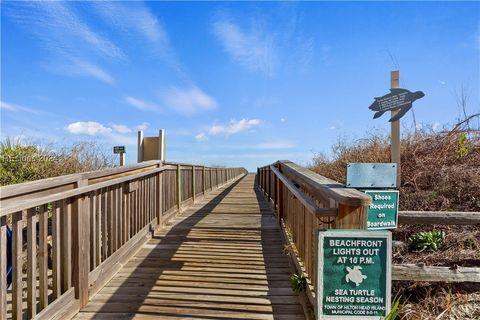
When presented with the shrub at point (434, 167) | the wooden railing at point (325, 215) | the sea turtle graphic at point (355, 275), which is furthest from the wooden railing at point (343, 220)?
the shrub at point (434, 167)

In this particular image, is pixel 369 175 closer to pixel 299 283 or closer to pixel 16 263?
pixel 299 283

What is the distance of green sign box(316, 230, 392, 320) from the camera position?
83.9 inches

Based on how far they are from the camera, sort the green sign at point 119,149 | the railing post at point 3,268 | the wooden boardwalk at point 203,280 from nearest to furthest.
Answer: the railing post at point 3,268 → the wooden boardwalk at point 203,280 → the green sign at point 119,149

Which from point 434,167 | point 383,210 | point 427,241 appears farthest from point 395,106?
point 383,210

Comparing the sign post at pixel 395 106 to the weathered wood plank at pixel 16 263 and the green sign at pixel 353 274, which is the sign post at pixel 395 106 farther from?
the weathered wood plank at pixel 16 263

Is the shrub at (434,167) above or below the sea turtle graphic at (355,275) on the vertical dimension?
above

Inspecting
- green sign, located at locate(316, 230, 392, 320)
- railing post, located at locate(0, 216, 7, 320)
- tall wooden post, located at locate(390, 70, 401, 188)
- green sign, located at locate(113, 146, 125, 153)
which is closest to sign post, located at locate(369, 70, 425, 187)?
tall wooden post, located at locate(390, 70, 401, 188)

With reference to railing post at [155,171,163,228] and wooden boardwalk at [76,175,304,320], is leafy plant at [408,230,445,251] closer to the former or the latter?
wooden boardwalk at [76,175,304,320]

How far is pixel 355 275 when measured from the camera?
214 centimetres

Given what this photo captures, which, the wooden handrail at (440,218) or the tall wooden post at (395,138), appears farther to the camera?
the tall wooden post at (395,138)

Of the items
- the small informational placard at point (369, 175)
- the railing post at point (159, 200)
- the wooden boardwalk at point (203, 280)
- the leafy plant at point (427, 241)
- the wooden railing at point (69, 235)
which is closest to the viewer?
the wooden railing at point (69, 235)

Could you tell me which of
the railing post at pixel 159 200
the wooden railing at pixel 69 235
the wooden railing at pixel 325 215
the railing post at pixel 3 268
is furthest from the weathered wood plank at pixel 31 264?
the railing post at pixel 159 200

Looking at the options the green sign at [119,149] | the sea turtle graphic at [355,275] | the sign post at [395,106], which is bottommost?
the sea turtle graphic at [355,275]

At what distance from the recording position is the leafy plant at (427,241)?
3.79 metres
